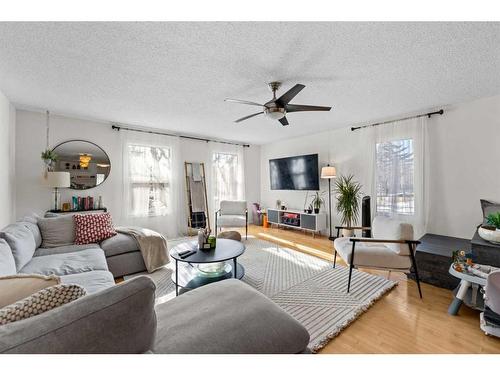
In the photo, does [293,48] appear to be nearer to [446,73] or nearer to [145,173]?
[446,73]

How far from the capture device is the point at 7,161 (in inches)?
120

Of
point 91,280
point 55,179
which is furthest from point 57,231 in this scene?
point 91,280

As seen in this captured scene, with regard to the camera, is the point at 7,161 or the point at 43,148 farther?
the point at 43,148

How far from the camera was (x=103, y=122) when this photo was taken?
402cm

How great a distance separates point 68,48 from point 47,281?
191 cm

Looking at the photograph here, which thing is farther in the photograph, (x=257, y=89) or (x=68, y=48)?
(x=257, y=89)

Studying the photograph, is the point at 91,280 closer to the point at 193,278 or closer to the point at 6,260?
the point at 6,260

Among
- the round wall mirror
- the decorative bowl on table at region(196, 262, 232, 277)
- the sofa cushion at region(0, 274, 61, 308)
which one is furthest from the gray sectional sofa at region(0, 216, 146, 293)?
the round wall mirror

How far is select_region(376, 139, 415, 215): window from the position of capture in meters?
3.61

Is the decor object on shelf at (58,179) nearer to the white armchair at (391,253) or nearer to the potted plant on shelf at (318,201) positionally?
the white armchair at (391,253)

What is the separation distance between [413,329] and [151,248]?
2.80m

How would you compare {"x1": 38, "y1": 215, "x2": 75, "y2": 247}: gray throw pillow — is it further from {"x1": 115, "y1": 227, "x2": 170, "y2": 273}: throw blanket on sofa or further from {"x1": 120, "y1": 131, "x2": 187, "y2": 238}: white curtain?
{"x1": 120, "y1": 131, "x2": 187, "y2": 238}: white curtain

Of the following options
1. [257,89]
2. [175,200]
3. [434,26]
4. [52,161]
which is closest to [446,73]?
[434,26]

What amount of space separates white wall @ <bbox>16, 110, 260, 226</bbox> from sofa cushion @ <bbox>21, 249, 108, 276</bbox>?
195 centimetres
